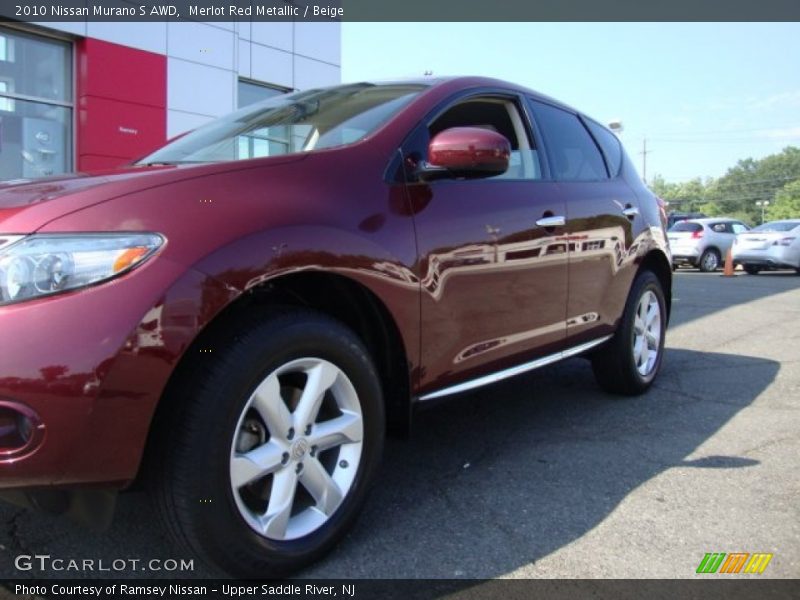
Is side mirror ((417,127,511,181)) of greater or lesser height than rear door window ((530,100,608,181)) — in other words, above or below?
below

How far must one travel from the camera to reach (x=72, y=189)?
194cm

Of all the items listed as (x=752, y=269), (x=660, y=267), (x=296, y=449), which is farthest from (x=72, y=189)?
(x=752, y=269)

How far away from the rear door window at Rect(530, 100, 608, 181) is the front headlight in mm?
2345

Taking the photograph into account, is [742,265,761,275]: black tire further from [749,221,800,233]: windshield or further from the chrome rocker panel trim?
the chrome rocker panel trim

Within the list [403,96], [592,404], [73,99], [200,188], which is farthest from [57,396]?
[73,99]

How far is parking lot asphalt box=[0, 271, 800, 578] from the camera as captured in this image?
2.29m

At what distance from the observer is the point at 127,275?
1711 millimetres

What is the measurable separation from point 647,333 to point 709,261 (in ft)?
51.2

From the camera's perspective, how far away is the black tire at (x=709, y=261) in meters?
18.3

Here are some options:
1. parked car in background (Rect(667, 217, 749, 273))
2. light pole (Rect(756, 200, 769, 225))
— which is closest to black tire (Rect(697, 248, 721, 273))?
parked car in background (Rect(667, 217, 749, 273))

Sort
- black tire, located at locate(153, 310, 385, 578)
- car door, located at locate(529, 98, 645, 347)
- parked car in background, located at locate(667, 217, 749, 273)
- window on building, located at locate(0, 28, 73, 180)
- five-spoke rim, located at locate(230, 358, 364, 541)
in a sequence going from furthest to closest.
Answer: parked car in background, located at locate(667, 217, 749, 273), window on building, located at locate(0, 28, 73, 180), car door, located at locate(529, 98, 645, 347), five-spoke rim, located at locate(230, 358, 364, 541), black tire, located at locate(153, 310, 385, 578)

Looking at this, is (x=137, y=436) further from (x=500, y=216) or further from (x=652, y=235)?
(x=652, y=235)

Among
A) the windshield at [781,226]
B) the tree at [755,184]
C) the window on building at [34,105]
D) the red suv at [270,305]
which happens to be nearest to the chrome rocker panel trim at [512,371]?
the red suv at [270,305]

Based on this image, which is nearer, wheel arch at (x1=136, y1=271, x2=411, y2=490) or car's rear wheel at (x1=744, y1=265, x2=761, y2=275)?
wheel arch at (x1=136, y1=271, x2=411, y2=490)
